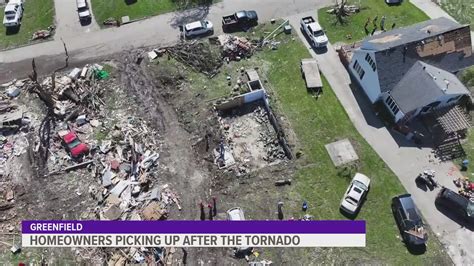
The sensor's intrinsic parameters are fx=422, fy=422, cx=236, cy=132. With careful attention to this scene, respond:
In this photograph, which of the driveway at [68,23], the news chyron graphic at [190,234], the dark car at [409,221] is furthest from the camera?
the driveway at [68,23]

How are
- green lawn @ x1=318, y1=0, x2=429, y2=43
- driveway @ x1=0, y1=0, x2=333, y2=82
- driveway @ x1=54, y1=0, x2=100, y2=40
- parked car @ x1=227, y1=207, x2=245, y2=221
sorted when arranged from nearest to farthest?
parked car @ x1=227, y1=207, x2=245, y2=221 → driveway @ x1=0, y1=0, x2=333, y2=82 → green lawn @ x1=318, y1=0, x2=429, y2=43 → driveway @ x1=54, y1=0, x2=100, y2=40

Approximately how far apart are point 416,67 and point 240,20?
20375 millimetres

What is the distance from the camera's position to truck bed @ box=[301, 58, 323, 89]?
44.3 m

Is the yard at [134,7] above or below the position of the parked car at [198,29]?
above

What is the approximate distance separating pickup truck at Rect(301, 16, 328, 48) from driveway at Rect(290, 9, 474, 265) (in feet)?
3.69

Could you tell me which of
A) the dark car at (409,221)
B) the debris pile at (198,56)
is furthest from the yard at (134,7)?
the dark car at (409,221)

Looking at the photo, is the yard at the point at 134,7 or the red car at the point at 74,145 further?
the yard at the point at 134,7

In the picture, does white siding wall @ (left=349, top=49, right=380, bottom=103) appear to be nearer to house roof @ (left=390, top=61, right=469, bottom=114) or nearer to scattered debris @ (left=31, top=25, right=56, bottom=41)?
house roof @ (left=390, top=61, right=469, bottom=114)

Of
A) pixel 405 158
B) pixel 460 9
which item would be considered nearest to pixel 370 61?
pixel 405 158

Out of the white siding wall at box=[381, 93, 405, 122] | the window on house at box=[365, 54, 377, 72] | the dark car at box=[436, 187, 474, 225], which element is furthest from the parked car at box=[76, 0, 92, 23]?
the dark car at box=[436, 187, 474, 225]

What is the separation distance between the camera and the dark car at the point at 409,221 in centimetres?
3419

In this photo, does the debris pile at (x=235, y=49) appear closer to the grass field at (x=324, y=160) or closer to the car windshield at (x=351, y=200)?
the grass field at (x=324, y=160)

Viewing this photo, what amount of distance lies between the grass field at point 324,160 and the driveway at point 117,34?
625 centimetres

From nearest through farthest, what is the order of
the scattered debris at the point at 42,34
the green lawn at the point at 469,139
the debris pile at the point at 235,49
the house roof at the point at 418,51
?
the green lawn at the point at 469,139
the house roof at the point at 418,51
the debris pile at the point at 235,49
the scattered debris at the point at 42,34
